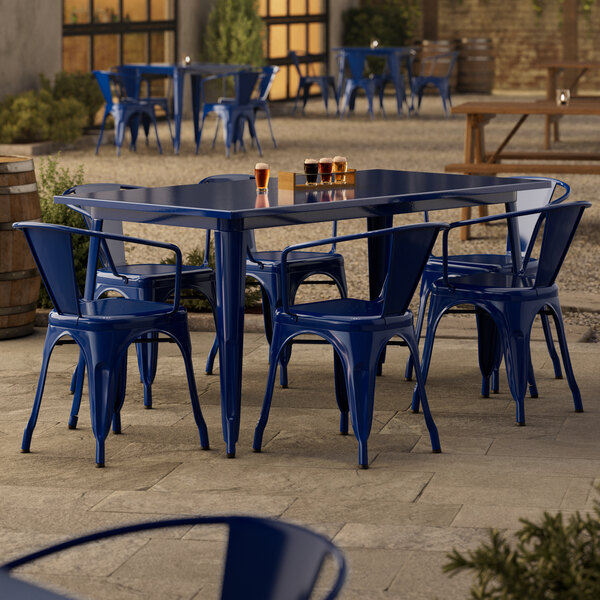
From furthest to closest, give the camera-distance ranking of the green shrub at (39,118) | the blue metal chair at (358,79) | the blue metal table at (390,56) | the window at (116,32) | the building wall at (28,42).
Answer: the blue metal table at (390,56)
the blue metal chair at (358,79)
the window at (116,32)
the building wall at (28,42)
the green shrub at (39,118)

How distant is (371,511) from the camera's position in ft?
10.4

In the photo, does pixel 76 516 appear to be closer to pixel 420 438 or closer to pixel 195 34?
pixel 420 438

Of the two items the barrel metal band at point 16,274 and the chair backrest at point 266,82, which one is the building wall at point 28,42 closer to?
the chair backrest at point 266,82

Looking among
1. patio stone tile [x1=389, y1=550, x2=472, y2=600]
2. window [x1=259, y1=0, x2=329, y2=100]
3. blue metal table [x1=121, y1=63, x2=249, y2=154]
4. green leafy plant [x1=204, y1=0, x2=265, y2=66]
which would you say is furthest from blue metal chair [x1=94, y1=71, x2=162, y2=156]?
patio stone tile [x1=389, y1=550, x2=472, y2=600]

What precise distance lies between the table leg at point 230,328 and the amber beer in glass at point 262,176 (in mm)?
473

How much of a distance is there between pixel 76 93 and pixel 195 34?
339 centimetres

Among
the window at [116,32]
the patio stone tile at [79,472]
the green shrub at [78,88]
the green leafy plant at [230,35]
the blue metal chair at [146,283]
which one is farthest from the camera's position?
the green leafy plant at [230,35]

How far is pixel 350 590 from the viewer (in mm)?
2686

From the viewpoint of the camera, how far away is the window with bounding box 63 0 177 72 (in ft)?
47.4

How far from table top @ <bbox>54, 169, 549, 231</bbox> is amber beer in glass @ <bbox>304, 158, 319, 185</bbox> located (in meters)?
0.11

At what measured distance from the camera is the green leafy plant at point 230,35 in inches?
640

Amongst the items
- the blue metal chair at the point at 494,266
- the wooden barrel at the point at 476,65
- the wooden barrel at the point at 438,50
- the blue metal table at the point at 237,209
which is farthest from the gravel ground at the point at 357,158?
the wooden barrel at the point at 476,65

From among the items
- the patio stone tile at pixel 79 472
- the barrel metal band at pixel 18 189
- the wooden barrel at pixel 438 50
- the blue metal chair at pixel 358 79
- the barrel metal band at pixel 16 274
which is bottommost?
the patio stone tile at pixel 79 472

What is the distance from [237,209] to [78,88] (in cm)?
1009
